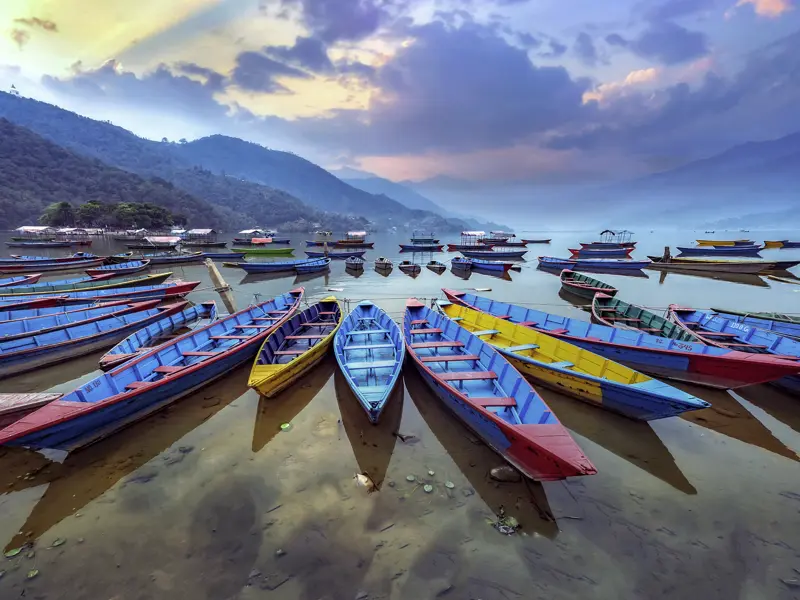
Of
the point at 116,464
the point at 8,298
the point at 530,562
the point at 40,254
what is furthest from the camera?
the point at 40,254

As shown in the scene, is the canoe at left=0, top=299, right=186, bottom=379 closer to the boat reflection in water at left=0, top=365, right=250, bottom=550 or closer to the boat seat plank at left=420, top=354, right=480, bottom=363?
the boat reflection in water at left=0, top=365, right=250, bottom=550

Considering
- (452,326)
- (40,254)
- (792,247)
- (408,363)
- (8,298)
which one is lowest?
(40,254)

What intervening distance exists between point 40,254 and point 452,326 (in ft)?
264

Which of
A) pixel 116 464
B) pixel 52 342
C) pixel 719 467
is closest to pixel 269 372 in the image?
pixel 116 464

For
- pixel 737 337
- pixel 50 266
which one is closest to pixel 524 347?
pixel 737 337

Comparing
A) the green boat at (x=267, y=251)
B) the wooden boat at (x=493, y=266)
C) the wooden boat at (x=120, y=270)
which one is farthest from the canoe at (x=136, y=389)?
the green boat at (x=267, y=251)

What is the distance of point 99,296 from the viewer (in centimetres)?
2098

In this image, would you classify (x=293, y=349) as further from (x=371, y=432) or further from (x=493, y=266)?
(x=493, y=266)

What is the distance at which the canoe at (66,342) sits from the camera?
1303 cm

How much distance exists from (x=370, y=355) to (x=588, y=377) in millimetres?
8098

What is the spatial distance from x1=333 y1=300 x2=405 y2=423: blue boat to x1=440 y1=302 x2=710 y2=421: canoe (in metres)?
4.41

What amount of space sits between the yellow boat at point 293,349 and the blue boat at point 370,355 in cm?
101

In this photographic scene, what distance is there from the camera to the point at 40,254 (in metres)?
58.0

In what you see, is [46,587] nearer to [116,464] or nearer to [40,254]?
[116,464]
